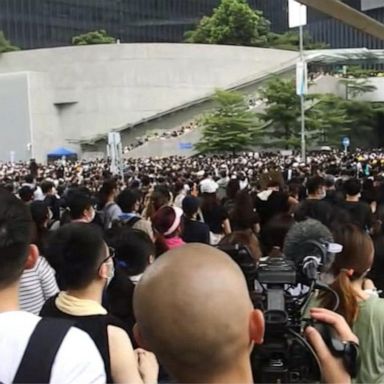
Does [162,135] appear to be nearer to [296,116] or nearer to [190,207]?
[296,116]

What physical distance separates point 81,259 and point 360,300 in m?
1.02

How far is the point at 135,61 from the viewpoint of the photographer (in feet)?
154

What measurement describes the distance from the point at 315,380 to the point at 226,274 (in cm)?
50

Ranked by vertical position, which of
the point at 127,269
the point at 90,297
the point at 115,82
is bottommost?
the point at 127,269

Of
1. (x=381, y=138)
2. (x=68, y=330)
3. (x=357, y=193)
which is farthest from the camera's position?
(x=381, y=138)

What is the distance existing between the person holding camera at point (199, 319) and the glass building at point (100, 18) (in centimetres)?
6789

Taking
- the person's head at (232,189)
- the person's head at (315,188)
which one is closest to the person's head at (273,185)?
the person's head at (232,189)

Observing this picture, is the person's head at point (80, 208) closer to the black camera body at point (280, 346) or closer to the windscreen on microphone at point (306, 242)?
the windscreen on microphone at point (306, 242)

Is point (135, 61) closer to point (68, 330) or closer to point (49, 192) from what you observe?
point (49, 192)

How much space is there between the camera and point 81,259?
9.08 feet

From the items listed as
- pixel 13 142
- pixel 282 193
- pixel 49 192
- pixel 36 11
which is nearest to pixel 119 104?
pixel 13 142

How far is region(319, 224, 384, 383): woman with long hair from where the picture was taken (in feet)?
8.27

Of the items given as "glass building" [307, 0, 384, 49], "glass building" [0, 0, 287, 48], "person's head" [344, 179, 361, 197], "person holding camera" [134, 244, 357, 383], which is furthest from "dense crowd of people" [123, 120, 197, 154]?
"person holding camera" [134, 244, 357, 383]

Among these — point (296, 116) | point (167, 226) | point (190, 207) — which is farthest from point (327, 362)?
point (296, 116)
